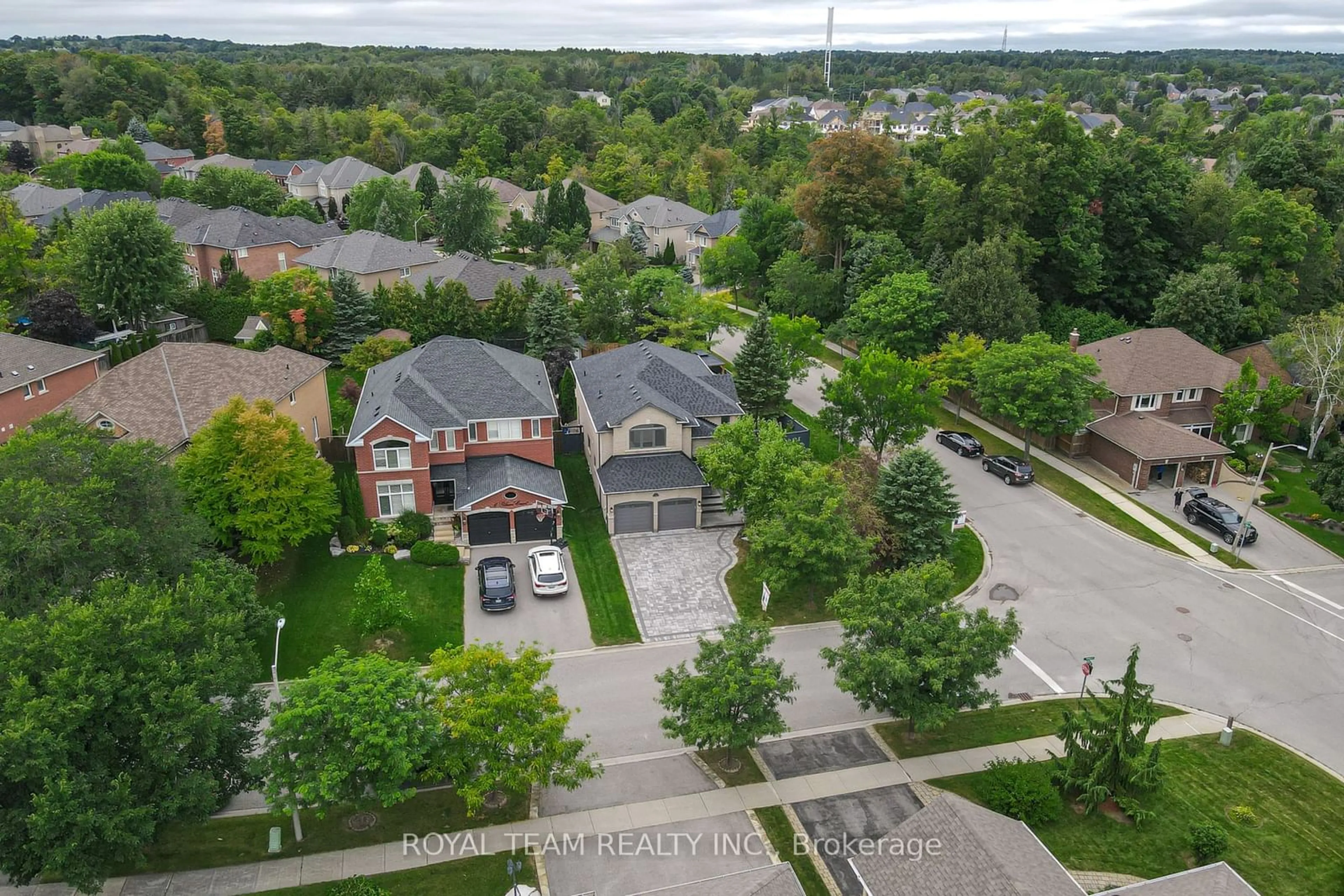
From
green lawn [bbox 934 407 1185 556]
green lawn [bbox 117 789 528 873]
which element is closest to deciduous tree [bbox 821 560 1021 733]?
green lawn [bbox 117 789 528 873]

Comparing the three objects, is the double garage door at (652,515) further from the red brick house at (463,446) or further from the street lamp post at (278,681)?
the street lamp post at (278,681)

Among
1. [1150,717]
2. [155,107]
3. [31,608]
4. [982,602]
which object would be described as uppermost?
[155,107]

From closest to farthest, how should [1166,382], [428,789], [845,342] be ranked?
[428,789] < [1166,382] < [845,342]

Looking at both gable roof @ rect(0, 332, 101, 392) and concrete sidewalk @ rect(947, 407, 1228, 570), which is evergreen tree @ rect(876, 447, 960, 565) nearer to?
concrete sidewalk @ rect(947, 407, 1228, 570)

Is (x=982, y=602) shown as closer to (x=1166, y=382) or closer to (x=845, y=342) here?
(x=1166, y=382)

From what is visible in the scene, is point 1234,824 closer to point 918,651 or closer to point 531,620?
point 918,651

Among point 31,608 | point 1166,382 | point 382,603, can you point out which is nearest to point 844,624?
point 382,603

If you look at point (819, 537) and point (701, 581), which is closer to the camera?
point (819, 537)
